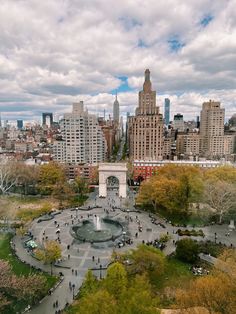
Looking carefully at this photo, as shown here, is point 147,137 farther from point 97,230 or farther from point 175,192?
point 97,230

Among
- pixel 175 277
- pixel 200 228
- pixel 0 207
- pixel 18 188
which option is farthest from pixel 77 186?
pixel 175 277

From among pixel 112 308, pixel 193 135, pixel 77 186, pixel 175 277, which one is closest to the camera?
pixel 112 308

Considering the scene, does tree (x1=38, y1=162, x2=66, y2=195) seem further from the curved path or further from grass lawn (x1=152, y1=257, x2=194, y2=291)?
grass lawn (x1=152, y1=257, x2=194, y2=291)

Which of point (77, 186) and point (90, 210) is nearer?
point (90, 210)

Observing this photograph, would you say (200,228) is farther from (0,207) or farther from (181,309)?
(0,207)

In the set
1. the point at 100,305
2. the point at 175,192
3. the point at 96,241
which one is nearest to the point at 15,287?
the point at 100,305

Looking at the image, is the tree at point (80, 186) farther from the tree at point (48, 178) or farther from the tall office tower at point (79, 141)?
the tall office tower at point (79, 141)
